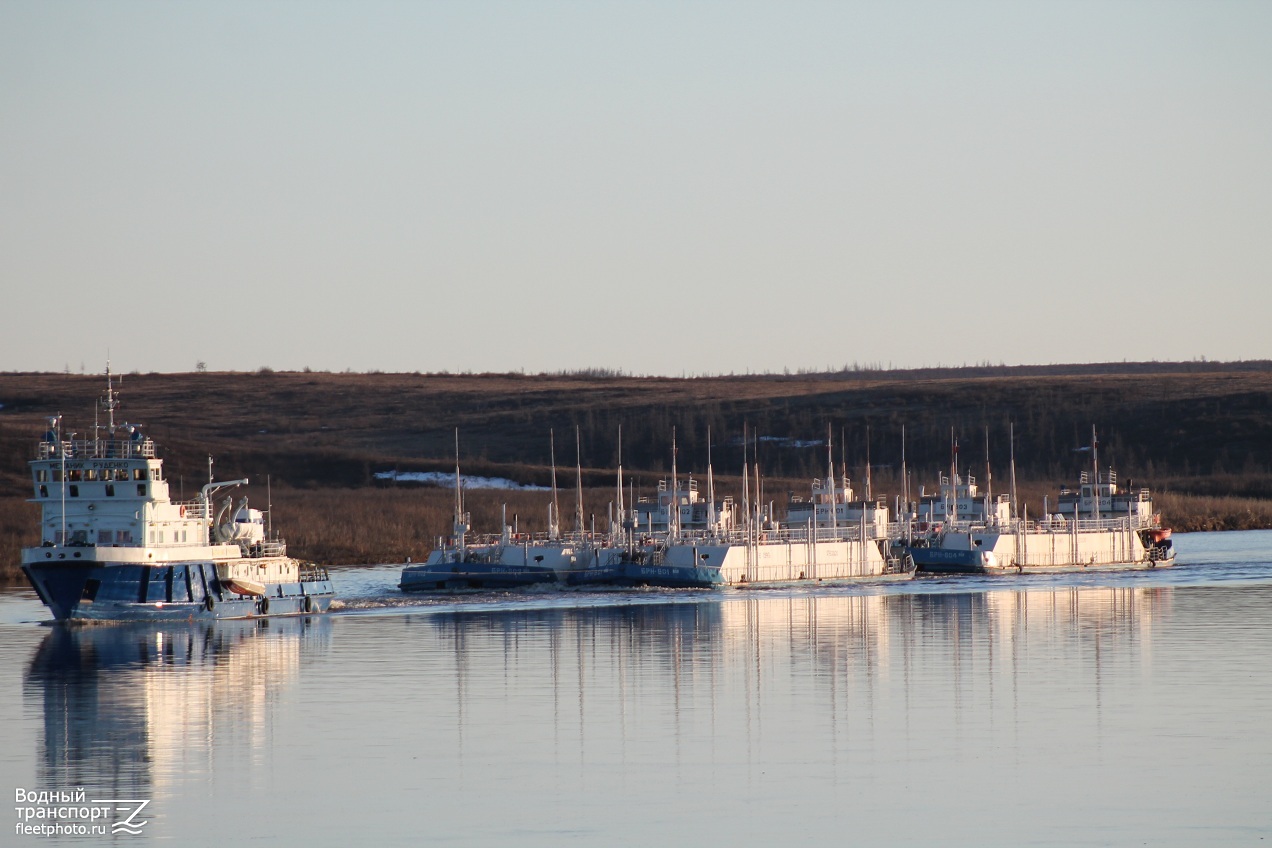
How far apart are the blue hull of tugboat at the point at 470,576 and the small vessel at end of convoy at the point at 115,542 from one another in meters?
17.4

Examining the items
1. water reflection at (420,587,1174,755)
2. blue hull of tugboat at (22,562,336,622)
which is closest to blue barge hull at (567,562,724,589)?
water reflection at (420,587,1174,755)

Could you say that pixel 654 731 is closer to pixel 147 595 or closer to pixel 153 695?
pixel 153 695

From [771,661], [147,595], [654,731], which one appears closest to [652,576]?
[147,595]

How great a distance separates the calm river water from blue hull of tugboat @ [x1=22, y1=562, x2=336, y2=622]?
5.22 feet

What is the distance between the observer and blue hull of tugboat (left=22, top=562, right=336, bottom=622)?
6806 cm

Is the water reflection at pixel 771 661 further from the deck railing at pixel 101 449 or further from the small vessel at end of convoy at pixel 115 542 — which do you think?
the deck railing at pixel 101 449

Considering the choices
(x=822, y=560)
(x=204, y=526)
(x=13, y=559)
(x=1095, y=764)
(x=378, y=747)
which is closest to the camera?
(x=1095, y=764)

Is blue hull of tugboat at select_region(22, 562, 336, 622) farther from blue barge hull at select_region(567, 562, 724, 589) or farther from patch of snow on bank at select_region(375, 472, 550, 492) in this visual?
patch of snow on bank at select_region(375, 472, 550, 492)

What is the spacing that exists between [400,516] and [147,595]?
5059 centimetres

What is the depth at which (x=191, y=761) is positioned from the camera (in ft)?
118

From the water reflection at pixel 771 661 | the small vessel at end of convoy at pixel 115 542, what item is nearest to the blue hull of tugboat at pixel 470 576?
the water reflection at pixel 771 661

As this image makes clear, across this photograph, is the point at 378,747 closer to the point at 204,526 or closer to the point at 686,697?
the point at 686,697

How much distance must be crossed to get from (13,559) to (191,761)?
2577 inches

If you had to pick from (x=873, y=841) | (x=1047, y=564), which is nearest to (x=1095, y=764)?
(x=873, y=841)
